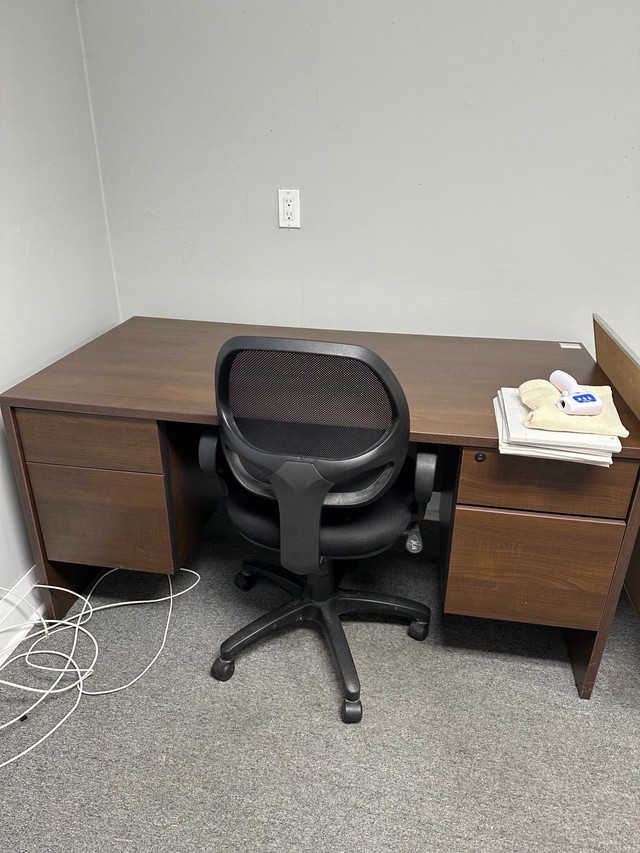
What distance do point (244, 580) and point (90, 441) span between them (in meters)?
0.66

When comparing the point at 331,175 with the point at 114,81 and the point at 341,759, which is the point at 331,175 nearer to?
the point at 114,81

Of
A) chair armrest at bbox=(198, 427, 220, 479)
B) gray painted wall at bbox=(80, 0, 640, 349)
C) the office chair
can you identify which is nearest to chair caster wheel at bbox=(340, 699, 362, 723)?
the office chair

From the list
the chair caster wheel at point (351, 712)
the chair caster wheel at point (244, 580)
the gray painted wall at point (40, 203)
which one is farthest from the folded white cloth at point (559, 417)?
the gray painted wall at point (40, 203)

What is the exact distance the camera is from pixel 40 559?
1.63 meters

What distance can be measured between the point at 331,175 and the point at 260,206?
237mm

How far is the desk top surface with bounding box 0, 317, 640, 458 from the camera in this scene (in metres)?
1.36

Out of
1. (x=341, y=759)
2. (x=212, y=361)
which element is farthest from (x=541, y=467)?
(x=212, y=361)

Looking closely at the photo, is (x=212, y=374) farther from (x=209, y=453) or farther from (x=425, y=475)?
(x=425, y=475)

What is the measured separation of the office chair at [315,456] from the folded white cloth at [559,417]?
24cm

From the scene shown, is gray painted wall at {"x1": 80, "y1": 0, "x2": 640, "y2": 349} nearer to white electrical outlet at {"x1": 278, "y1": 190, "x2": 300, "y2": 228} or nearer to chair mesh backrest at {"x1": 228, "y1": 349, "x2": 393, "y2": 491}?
white electrical outlet at {"x1": 278, "y1": 190, "x2": 300, "y2": 228}

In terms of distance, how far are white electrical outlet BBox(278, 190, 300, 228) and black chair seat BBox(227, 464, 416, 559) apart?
34.8 inches

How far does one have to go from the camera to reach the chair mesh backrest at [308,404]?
44.1 inches

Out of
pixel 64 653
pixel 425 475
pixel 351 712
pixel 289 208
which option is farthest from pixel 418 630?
pixel 289 208

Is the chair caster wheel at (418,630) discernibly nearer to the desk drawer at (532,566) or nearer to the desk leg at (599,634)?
the desk drawer at (532,566)
